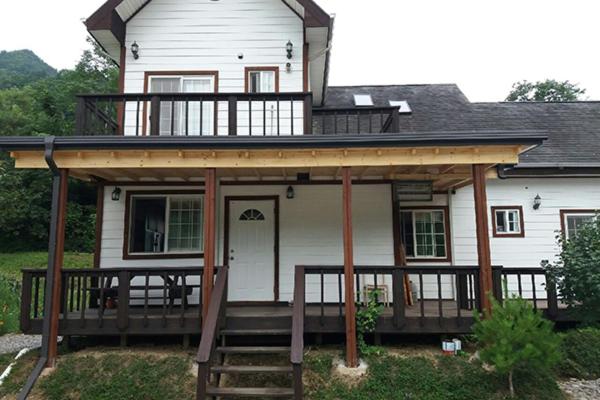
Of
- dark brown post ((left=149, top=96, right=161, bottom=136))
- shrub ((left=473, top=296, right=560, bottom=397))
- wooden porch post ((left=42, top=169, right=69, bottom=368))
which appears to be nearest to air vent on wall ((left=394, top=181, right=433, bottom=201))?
shrub ((left=473, top=296, right=560, bottom=397))

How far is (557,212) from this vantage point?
26.5 ft

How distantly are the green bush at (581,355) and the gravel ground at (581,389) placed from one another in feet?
0.39

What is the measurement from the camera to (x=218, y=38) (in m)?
7.94

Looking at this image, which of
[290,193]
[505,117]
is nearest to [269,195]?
[290,193]

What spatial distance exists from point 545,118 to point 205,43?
8.81 meters

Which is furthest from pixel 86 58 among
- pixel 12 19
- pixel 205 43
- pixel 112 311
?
pixel 12 19

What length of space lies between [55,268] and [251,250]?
3.22 metres

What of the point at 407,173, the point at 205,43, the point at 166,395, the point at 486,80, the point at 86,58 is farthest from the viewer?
the point at 486,80

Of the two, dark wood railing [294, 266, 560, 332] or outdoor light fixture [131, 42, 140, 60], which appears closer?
dark wood railing [294, 266, 560, 332]

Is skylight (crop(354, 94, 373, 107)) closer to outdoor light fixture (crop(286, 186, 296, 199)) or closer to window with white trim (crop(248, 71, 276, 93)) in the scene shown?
window with white trim (crop(248, 71, 276, 93))

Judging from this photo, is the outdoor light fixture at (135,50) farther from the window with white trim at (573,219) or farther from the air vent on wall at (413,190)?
the window with white trim at (573,219)

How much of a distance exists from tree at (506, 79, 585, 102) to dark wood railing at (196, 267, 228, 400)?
29.8 metres

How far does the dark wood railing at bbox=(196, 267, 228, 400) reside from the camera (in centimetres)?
449

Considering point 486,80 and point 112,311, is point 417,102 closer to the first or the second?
point 112,311
